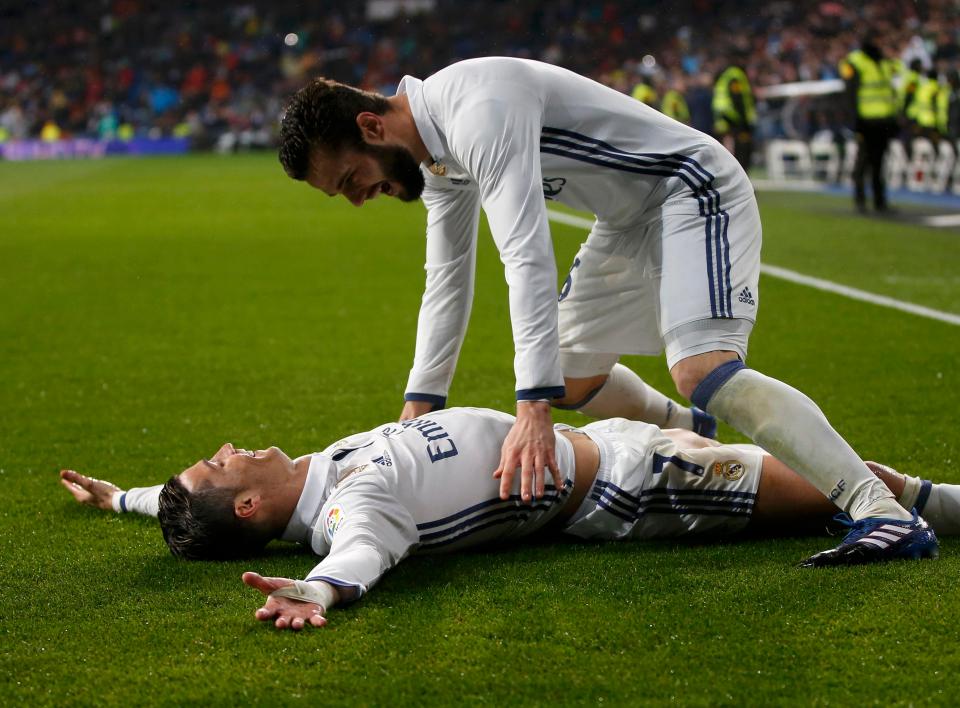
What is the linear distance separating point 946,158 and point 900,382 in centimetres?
1430

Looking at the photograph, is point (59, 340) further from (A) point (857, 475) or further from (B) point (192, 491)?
(A) point (857, 475)

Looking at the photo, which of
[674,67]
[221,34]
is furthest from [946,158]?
[221,34]

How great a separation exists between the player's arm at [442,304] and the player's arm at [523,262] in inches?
33.5

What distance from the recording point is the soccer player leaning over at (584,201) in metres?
3.49

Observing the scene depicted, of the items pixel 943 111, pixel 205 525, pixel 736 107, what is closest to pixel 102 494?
pixel 205 525

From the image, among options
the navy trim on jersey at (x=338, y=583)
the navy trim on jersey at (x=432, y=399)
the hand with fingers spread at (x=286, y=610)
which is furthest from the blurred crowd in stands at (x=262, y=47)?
the hand with fingers spread at (x=286, y=610)

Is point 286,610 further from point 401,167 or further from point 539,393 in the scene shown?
point 401,167

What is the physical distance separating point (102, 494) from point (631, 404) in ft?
6.36

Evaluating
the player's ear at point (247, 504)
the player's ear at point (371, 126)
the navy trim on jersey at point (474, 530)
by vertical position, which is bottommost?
the navy trim on jersey at point (474, 530)

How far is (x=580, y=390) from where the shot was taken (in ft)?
15.2

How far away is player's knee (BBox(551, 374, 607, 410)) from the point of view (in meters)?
4.61

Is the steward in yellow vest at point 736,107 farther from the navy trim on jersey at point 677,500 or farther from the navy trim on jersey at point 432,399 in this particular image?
the navy trim on jersey at point 677,500

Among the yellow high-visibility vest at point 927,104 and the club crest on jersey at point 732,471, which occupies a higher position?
the club crest on jersey at point 732,471

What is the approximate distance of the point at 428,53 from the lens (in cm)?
4878
